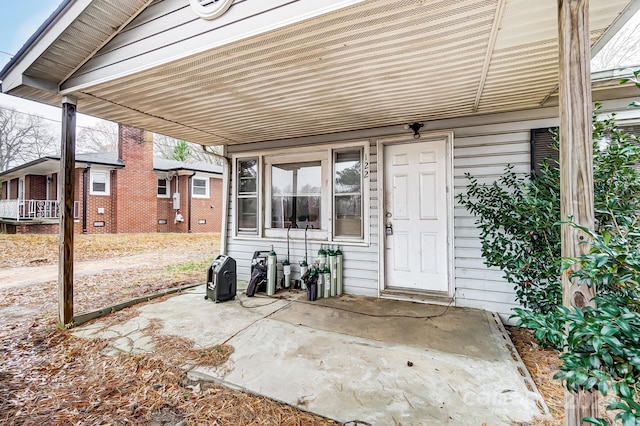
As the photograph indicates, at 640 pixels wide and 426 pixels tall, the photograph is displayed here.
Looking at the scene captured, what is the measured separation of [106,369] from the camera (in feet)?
7.94

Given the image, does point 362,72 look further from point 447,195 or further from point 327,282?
point 327,282

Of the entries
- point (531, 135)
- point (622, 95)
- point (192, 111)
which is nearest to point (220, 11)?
point (192, 111)

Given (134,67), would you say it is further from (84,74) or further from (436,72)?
(436,72)

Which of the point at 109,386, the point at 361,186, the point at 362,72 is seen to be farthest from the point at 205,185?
the point at 362,72

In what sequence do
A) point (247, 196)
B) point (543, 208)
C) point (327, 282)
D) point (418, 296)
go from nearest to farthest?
point (543, 208) → point (418, 296) → point (327, 282) → point (247, 196)

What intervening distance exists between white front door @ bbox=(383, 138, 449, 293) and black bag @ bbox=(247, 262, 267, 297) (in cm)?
186

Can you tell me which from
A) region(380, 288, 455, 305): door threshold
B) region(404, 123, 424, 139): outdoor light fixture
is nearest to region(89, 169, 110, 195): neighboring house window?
region(380, 288, 455, 305): door threshold

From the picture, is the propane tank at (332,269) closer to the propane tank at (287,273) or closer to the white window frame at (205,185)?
the propane tank at (287,273)

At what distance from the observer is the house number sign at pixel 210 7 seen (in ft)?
6.86

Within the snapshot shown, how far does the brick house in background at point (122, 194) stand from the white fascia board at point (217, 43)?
10647mm

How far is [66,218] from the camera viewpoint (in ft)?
10.6

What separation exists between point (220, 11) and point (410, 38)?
139cm

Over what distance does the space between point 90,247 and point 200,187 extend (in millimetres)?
6295

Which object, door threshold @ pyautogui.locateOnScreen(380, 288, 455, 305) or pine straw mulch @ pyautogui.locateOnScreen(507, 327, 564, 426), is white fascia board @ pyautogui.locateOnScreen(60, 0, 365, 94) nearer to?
pine straw mulch @ pyautogui.locateOnScreen(507, 327, 564, 426)
